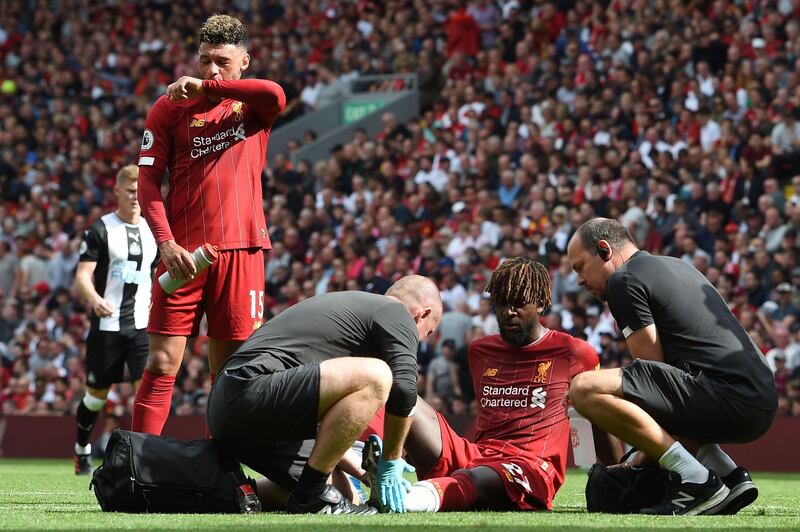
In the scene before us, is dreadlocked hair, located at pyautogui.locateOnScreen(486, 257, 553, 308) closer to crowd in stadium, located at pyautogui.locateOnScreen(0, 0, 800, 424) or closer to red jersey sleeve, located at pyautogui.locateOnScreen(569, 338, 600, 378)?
red jersey sleeve, located at pyautogui.locateOnScreen(569, 338, 600, 378)

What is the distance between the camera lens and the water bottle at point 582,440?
6.16 metres

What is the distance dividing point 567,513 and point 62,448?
10.7m

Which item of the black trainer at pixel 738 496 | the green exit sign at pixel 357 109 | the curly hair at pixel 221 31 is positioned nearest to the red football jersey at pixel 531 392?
the black trainer at pixel 738 496

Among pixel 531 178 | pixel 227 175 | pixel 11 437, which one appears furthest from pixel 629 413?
pixel 11 437

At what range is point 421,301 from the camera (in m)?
5.95

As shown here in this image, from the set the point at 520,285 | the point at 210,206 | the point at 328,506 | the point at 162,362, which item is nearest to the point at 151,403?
the point at 162,362

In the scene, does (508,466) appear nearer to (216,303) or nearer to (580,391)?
(580,391)

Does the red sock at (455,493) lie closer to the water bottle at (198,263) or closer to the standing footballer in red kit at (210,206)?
the standing footballer in red kit at (210,206)

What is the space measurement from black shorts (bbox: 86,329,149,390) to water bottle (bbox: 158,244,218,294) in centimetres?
360

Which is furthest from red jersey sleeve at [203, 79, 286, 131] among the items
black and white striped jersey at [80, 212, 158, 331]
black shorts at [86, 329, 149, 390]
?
black shorts at [86, 329, 149, 390]

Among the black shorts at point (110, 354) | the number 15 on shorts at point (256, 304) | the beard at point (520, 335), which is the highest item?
the number 15 on shorts at point (256, 304)

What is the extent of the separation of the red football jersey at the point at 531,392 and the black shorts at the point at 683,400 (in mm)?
584

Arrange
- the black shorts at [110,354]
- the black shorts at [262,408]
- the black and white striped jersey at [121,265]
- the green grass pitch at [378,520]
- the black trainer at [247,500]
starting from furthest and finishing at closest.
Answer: the black shorts at [110,354] → the black and white striped jersey at [121,265] → the black trainer at [247,500] → the black shorts at [262,408] → the green grass pitch at [378,520]

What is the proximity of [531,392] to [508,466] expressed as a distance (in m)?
0.45
